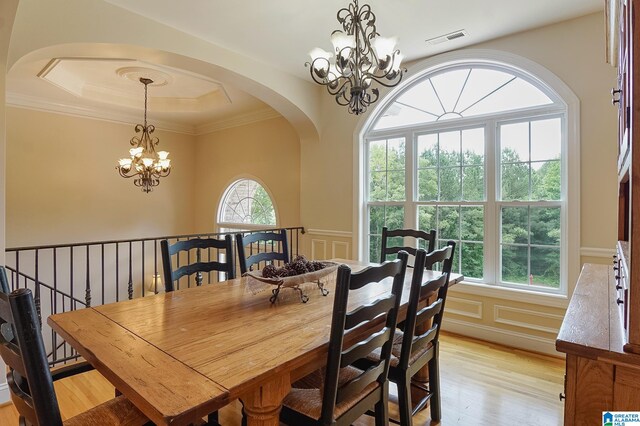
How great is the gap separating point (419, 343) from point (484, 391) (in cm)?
105

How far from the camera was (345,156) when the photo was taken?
14.2 feet

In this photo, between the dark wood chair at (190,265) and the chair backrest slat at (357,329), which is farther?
the dark wood chair at (190,265)

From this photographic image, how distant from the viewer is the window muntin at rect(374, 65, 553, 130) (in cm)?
326

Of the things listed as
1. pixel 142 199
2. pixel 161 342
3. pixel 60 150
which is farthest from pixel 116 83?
pixel 161 342

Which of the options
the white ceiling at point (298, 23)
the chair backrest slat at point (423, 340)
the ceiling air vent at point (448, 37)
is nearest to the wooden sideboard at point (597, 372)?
the chair backrest slat at point (423, 340)

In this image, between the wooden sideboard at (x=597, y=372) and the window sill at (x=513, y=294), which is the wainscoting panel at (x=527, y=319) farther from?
the wooden sideboard at (x=597, y=372)

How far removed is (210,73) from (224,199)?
10.0 feet

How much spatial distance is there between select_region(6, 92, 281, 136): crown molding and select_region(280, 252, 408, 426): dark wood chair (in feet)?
14.3

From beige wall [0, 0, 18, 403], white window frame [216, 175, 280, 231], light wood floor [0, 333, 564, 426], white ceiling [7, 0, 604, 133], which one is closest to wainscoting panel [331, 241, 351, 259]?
white window frame [216, 175, 280, 231]

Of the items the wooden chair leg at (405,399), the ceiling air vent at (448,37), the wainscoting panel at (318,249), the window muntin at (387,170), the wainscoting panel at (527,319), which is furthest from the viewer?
the wainscoting panel at (318,249)

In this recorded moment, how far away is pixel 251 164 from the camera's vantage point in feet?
18.8

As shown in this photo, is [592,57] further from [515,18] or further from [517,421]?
[517,421]

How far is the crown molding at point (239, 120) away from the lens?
A: 546 cm

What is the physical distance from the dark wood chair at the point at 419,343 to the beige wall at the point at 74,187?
5145 millimetres
